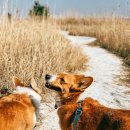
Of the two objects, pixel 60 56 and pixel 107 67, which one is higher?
pixel 60 56

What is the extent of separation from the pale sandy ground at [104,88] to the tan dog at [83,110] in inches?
12.1

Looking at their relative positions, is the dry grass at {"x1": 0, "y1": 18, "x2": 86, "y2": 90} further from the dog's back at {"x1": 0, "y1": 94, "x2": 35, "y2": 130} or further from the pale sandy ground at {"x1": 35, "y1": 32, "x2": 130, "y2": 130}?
the dog's back at {"x1": 0, "y1": 94, "x2": 35, "y2": 130}

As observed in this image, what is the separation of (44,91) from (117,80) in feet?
9.81

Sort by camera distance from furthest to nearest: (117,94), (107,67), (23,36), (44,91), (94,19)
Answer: (94,19), (107,67), (23,36), (117,94), (44,91)

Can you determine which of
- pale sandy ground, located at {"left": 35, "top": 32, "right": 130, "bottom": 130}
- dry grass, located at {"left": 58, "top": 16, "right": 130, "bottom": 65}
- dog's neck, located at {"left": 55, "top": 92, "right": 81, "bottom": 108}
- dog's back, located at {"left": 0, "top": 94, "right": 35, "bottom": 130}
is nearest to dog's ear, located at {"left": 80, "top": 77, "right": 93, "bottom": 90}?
dog's neck, located at {"left": 55, "top": 92, "right": 81, "bottom": 108}

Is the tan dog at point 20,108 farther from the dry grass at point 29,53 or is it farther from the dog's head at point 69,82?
the dry grass at point 29,53

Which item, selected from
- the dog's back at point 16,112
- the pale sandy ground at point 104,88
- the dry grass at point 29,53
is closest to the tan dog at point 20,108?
the dog's back at point 16,112

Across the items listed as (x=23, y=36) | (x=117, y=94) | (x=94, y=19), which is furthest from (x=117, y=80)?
(x=94, y=19)

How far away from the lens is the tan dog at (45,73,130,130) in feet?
14.5

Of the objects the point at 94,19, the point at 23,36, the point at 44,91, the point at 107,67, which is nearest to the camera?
the point at 44,91

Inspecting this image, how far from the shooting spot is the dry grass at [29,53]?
8.35 metres

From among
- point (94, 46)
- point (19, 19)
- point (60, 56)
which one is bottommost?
point (94, 46)

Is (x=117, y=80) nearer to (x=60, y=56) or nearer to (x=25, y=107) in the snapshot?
(x=60, y=56)

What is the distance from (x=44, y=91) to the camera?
8547 millimetres
